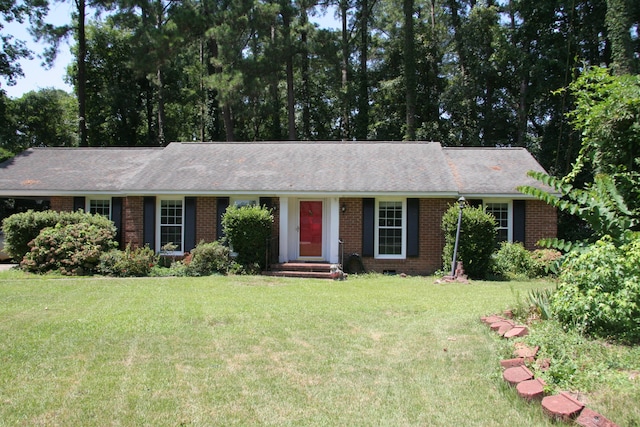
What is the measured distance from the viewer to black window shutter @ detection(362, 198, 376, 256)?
596 inches

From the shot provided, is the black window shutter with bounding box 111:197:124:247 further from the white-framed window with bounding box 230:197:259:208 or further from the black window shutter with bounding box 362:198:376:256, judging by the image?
the black window shutter with bounding box 362:198:376:256

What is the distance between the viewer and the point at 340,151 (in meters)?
18.6

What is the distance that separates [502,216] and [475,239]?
235cm

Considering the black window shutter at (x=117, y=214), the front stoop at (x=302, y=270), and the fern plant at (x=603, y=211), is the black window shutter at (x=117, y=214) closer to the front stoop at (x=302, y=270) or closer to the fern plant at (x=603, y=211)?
the front stoop at (x=302, y=270)

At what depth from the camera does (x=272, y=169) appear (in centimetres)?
1691

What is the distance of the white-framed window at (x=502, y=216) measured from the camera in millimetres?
15336

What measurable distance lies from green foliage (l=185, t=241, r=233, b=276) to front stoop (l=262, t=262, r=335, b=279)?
124cm

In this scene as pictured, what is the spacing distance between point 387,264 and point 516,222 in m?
4.28

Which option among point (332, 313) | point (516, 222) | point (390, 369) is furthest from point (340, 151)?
point (390, 369)

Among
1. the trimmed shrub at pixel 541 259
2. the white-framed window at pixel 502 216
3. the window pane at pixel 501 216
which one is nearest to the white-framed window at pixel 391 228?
the white-framed window at pixel 502 216

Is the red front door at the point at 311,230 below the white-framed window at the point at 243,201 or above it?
below

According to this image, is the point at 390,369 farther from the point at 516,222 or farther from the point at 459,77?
the point at 459,77

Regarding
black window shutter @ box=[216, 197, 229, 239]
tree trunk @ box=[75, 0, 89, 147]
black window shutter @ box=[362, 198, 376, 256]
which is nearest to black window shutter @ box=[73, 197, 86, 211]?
black window shutter @ box=[216, 197, 229, 239]

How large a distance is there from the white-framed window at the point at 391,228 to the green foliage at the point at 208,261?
471 cm
